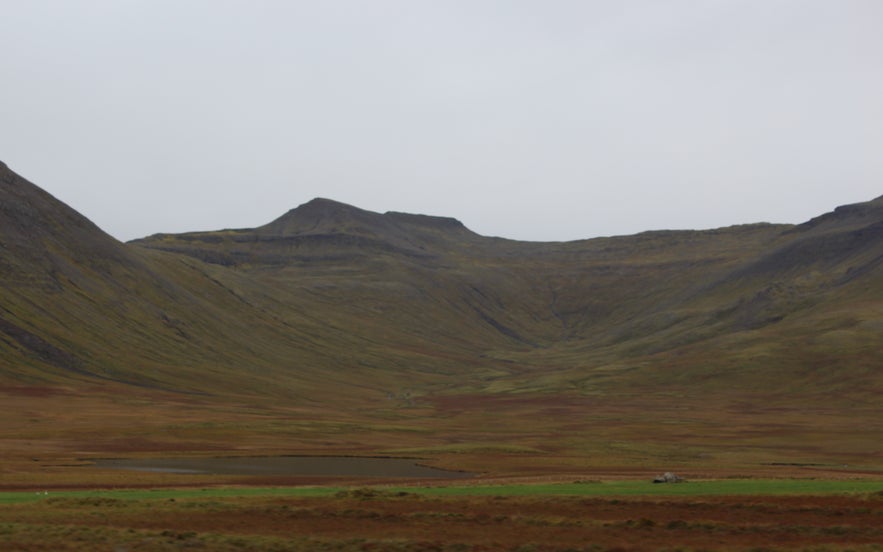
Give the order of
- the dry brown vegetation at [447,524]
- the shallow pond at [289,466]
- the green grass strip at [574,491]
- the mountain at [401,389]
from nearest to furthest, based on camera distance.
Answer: the dry brown vegetation at [447,524] → the green grass strip at [574,491] → the shallow pond at [289,466] → the mountain at [401,389]

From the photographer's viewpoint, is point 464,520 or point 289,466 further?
point 289,466

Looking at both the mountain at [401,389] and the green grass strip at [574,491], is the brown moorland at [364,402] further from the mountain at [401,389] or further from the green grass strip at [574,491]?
the green grass strip at [574,491]

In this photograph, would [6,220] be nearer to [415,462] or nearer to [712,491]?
[415,462]

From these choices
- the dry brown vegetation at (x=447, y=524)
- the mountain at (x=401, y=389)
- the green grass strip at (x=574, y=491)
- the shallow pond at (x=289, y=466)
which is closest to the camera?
the dry brown vegetation at (x=447, y=524)

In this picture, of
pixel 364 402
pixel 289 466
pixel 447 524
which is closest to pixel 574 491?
pixel 447 524

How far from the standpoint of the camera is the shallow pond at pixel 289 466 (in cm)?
6078

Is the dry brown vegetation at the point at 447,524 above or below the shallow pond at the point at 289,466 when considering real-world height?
above

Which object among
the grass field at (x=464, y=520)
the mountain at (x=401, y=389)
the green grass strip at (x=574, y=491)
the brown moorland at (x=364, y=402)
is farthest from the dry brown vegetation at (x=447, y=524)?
the mountain at (x=401, y=389)

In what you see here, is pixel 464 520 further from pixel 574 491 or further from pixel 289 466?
pixel 289 466

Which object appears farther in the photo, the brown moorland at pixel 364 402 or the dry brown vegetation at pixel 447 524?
the brown moorland at pixel 364 402

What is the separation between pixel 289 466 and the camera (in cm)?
6600

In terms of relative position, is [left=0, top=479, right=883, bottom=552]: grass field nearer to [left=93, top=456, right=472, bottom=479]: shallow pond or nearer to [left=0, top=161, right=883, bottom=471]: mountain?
[left=93, top=456, right=472, bottom=479]: shallow pond

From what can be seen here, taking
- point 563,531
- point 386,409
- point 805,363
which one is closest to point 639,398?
point 805,363

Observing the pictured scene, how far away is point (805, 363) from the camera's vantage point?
164m
